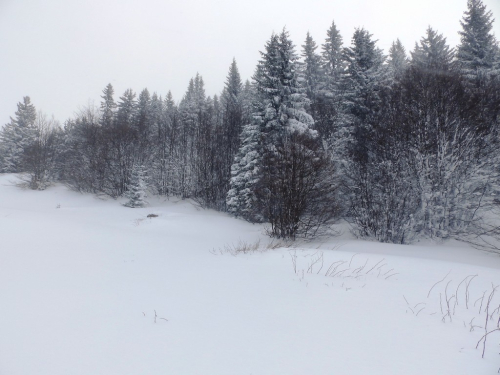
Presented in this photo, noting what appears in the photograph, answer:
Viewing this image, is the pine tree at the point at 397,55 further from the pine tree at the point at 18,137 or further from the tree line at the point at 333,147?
the pine tree at the point at 18,137

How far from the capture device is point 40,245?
6.29 meters

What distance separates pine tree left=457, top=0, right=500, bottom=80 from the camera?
18.8 m

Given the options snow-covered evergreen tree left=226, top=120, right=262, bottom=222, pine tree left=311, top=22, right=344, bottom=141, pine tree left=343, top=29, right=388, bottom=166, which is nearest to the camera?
pine tree left=343, top=29, right=388, bottom=166

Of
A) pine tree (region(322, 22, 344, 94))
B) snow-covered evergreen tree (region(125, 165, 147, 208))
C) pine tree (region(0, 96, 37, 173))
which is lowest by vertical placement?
snow-covered evergreen tree (region(125, 165, 147, 208))

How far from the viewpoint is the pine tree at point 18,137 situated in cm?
3472

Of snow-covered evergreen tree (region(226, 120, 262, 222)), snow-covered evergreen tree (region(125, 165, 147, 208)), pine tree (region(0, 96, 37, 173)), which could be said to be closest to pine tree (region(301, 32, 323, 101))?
snow-covered evergreen tree (region(226, 120, 262, 222))

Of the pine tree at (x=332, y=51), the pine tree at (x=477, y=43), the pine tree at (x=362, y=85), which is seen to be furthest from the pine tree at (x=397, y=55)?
the pine tree at (x=362, y=85)

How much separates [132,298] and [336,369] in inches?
116

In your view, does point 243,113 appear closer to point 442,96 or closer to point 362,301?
point 442,96

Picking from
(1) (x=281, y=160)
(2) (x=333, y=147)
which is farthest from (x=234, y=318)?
(2) (x=333, y=147)

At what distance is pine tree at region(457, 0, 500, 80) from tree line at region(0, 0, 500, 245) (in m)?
0.09

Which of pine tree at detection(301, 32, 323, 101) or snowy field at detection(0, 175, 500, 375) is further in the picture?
pine tree at detection(301, 32, 323, 101)

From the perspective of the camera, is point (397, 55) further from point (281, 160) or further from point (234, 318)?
point (234, 318)

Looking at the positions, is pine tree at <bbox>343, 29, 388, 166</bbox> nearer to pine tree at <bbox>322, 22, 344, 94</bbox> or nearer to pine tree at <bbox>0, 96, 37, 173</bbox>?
pine tree at <bbox>322, 22, 344, 94</bbox>
